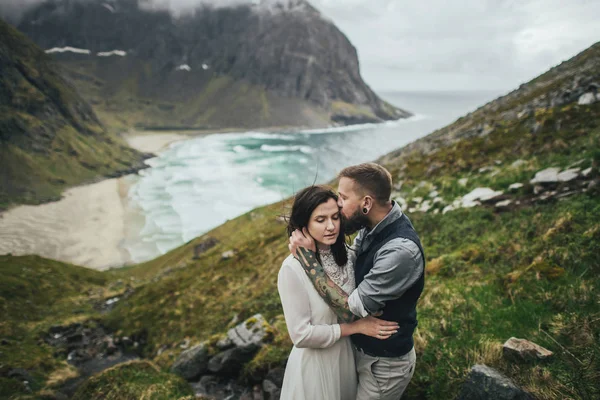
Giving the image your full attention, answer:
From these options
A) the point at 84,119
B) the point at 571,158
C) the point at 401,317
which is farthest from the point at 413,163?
the point at 84,119

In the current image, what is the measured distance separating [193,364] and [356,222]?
23.1 ft

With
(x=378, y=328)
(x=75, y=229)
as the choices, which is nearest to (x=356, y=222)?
(x=378, y=328)

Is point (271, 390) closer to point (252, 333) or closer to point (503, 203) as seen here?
point (252, 333)

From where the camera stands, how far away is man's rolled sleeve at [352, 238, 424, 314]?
313 centimetres

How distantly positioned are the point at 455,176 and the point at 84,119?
181 meters

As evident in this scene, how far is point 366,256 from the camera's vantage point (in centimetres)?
371

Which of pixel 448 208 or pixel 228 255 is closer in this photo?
pixel 448 208

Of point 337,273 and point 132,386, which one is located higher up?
point 337,273

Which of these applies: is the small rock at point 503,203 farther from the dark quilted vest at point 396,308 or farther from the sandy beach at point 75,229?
the sandy beach at point 75,229

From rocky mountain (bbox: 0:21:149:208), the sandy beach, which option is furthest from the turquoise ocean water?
rocky mountain (bbox: 0:21:149:208)

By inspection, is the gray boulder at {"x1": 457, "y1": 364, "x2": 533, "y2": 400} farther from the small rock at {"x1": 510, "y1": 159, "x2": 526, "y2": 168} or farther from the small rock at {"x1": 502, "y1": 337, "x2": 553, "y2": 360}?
the small rock at {"x1": 510, "y1": 159, "x2": 526, "y2": 168}

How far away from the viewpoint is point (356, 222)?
3.78 metres

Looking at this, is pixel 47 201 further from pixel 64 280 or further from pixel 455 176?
pixel 455 176

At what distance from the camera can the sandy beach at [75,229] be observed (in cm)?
5153
